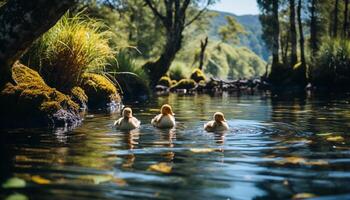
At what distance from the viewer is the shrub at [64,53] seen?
12.5 m

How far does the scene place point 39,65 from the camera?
12.4m

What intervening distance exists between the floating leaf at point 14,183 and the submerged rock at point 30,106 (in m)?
4.95

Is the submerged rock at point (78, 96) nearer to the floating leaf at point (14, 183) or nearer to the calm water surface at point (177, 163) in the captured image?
the calm water surface at point (177, 163)

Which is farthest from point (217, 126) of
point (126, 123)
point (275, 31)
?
point (275, 31)

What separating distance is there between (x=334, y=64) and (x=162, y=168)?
86.3ft

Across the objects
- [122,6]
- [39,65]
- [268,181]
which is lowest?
[268,181]

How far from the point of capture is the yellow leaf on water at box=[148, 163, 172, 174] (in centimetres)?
582

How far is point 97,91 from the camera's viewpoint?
15898 mm

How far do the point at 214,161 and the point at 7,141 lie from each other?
335 centimetres

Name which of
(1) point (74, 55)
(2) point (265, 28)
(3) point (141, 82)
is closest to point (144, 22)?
(2) point (265, 28)

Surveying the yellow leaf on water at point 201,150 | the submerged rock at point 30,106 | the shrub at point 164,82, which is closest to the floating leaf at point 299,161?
the yellow leaf on water at point 201,150

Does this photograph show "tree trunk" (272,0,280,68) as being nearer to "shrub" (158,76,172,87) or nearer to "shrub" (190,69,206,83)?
"shrub" (190,69,206,83)

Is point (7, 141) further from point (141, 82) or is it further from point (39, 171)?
point (141, 82)

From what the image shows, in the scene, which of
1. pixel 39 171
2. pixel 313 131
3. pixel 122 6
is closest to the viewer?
pixel 39 171
